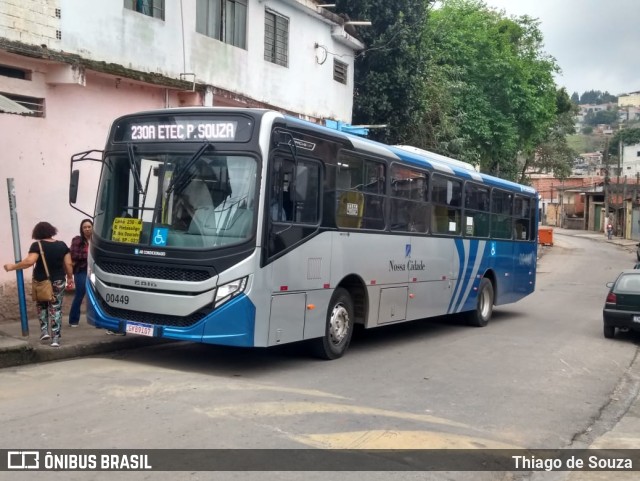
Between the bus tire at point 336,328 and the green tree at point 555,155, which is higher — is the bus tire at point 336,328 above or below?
→ below

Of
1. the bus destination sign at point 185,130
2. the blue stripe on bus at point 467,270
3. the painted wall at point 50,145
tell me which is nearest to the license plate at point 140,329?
the bus destination sign at point 185,130

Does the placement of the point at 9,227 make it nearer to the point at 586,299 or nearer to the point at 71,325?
the point at 71,325

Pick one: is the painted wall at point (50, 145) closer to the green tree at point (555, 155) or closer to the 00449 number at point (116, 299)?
the 00449 number at point (116, 299)

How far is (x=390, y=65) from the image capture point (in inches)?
848

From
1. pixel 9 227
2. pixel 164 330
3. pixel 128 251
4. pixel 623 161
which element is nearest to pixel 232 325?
pixel 164 330

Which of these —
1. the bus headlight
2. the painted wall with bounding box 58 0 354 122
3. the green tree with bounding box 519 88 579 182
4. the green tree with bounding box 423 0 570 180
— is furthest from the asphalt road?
the green tree with bounding box 519 88 579 182

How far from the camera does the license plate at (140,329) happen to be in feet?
26.1

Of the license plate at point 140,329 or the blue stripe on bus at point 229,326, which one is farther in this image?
the license plate at point 140,329

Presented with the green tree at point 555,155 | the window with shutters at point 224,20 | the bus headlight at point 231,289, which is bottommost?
the bus headlight at point 231,289

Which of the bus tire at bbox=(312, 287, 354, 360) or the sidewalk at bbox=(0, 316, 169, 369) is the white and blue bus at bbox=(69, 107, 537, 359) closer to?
the bus tire at bbox=(312, 287, 354, 360)

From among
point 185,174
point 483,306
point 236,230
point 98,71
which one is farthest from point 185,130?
point 483,306

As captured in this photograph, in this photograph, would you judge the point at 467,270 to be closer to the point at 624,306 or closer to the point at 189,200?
the point at 624,306

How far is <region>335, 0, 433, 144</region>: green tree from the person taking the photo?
21109 mm

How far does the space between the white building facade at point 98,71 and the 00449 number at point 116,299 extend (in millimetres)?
2978
